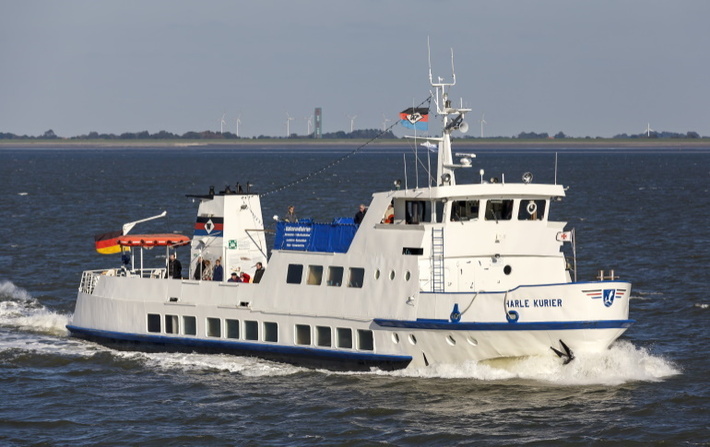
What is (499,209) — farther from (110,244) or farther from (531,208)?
(110,244)

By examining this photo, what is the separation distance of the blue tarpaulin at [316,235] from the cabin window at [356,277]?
713 millimetres

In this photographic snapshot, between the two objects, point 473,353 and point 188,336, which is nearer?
point 473,353

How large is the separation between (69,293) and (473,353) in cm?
2198

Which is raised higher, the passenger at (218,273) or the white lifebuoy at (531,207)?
the white lifebuoy at (531,207)

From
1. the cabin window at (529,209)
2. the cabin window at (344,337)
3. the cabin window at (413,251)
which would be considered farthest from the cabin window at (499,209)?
the cabin window at (344,337)

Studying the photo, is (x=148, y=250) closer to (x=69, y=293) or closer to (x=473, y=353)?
(x=69, y=293)

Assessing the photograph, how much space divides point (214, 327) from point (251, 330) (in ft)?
4.48

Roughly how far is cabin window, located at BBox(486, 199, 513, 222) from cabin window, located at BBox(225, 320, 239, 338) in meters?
7.98

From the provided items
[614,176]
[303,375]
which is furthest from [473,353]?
[614,176]

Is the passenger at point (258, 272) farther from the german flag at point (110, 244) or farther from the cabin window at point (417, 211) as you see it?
the german flag at point (110, 244)

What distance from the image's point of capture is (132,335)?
120 ft

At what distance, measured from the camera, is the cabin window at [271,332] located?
33.7 metres

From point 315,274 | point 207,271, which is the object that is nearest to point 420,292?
point 315,274

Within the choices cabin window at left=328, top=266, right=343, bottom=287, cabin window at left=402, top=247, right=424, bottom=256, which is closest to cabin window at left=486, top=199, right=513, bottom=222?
cabin window at left=402, top=247, right=424, bottom=256
